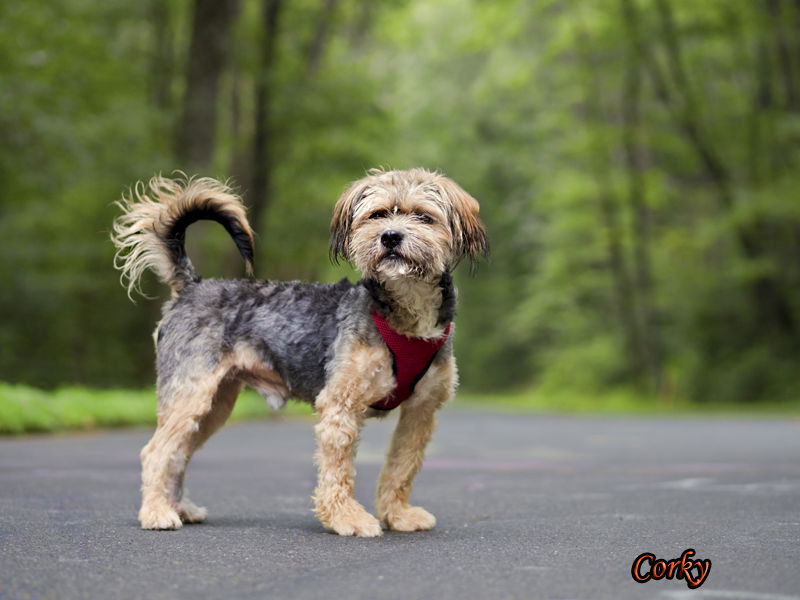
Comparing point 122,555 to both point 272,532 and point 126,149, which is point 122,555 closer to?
point 272,532

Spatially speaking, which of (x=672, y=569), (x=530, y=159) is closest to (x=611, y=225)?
(x=530, y=159)

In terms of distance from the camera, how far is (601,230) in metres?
33.8

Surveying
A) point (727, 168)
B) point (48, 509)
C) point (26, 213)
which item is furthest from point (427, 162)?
point (48, 509)

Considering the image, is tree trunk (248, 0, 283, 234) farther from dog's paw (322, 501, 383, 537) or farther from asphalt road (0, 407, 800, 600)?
dog's paw (322, 501, 383, 537)

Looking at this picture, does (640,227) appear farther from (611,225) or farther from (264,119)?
(264,119)

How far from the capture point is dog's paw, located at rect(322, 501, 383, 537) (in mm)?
5938

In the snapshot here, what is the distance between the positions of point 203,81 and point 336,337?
1496 centimetres

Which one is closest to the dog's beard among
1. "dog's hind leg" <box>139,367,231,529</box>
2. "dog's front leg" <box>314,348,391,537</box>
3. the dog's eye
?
the dog's eye

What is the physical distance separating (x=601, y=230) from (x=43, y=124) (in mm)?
20248

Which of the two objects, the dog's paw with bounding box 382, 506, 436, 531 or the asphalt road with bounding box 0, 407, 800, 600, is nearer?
the asphalt road with bounding box 0, 407, 800, 600

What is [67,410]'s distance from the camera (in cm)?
1563

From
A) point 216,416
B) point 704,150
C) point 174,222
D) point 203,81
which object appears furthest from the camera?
point 704,150

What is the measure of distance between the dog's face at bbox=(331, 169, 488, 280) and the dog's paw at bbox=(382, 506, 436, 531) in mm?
1443

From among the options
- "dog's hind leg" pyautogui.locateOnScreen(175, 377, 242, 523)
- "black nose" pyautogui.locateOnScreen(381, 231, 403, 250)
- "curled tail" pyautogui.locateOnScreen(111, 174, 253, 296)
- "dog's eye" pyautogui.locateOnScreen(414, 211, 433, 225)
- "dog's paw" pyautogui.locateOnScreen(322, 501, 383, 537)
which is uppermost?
"dog's eye" pyautogui.locateOnScreen(414, 211, 433, 225)
